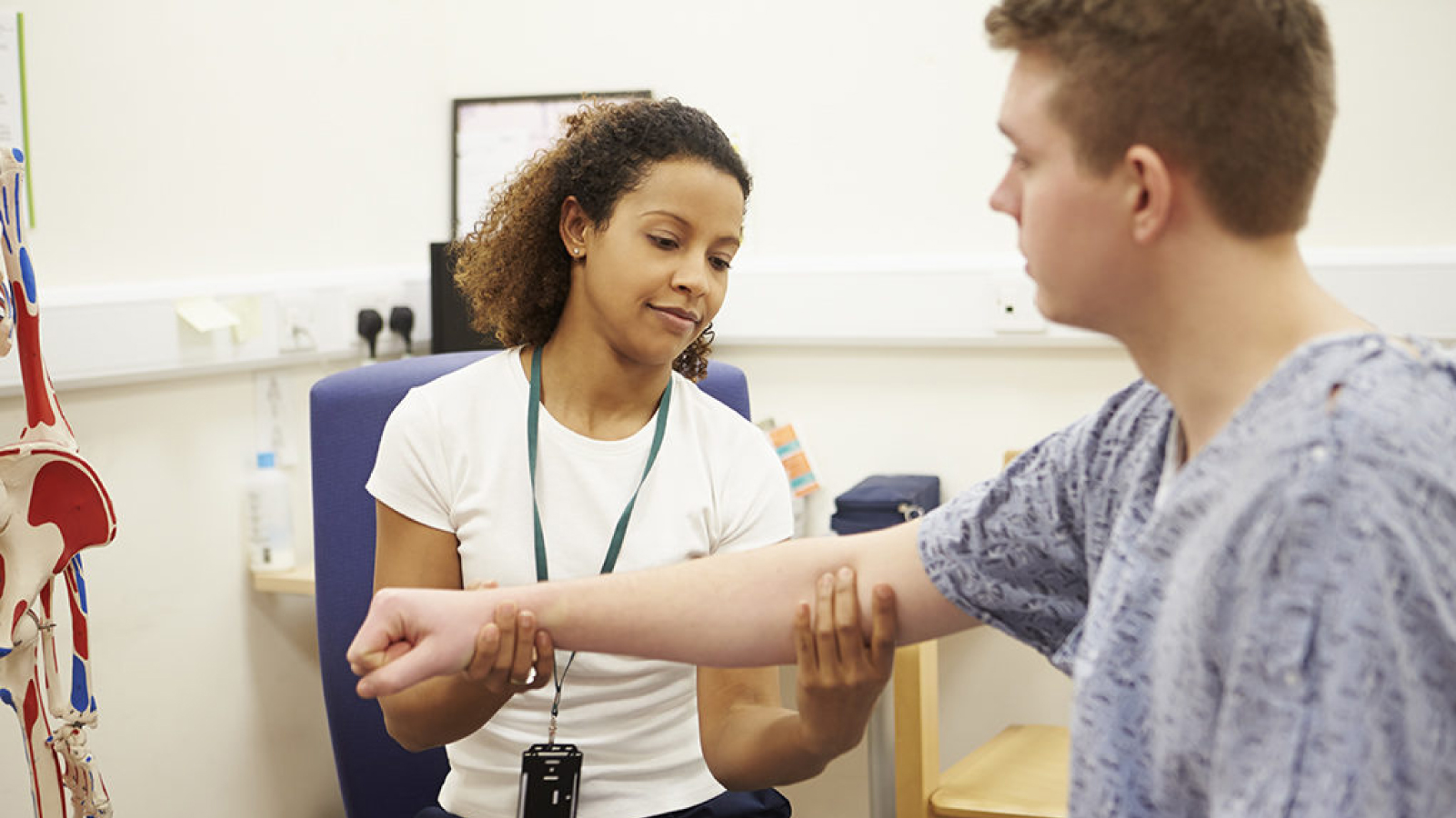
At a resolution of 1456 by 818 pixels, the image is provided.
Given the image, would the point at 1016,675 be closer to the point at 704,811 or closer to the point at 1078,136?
the point at 704,811

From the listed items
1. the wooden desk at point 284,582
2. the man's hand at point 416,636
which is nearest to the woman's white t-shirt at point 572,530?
the man's hand at point 416,636

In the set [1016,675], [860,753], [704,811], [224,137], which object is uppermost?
[224,137]

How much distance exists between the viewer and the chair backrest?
5.81ft

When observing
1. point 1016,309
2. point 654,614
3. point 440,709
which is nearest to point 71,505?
point 440,709

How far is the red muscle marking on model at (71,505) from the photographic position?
4.96 ft

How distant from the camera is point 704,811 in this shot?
1.61 metres

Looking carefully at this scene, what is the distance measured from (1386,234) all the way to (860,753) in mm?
1428

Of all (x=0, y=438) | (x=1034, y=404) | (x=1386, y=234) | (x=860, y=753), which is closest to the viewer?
(x=0, y=438)

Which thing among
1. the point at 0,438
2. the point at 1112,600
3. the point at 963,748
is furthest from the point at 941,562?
the point at 963,748

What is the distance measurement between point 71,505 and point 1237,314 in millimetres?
1236

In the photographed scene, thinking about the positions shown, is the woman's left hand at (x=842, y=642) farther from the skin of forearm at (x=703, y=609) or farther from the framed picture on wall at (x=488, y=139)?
the framed picture on wall at (x=488, y=139)

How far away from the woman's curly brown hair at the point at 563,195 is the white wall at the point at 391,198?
0.84m

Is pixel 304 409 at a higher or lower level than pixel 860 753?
higher

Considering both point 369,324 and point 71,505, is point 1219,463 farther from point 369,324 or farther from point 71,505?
point 369,324
